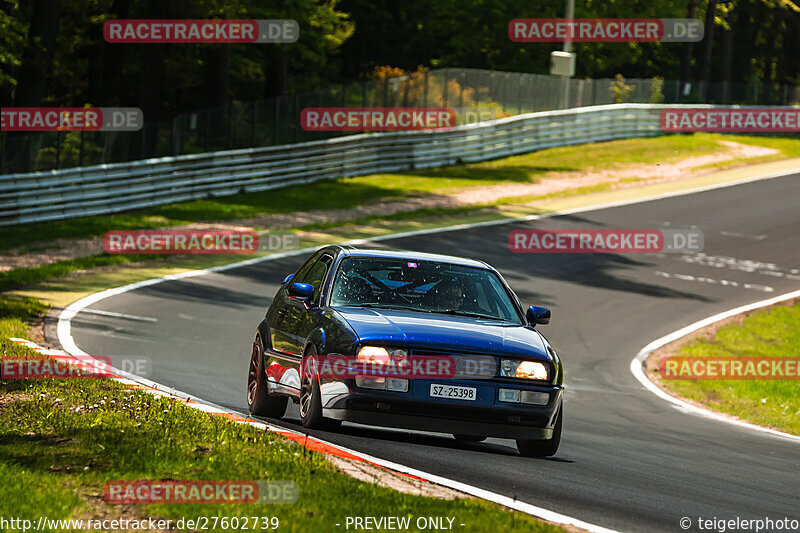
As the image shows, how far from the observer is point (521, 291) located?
2280 centimetres

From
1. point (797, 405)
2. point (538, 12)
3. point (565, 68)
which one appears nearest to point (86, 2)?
point (565, 68)

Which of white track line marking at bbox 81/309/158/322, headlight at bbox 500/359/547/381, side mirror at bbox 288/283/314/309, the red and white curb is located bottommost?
white track line marking at bbox 81/309/158/322

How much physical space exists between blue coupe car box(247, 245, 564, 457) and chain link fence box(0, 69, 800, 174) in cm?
1928

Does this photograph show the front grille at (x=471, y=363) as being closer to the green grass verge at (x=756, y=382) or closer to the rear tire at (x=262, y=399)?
the rear tire at (x=262, y=399)

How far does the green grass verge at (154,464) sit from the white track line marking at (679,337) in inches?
316

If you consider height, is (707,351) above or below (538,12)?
below

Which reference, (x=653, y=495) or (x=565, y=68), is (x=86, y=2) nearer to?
(x=565, y=68)

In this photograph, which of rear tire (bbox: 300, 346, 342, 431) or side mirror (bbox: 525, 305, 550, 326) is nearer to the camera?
rear tire (bbox: 300, 346, 342, 431)

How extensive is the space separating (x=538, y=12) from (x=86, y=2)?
118 ft

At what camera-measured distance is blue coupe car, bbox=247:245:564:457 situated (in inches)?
345

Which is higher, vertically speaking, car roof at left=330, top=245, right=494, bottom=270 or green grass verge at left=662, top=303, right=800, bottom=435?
car roof at left=330, top=245, right=494, bottom=270

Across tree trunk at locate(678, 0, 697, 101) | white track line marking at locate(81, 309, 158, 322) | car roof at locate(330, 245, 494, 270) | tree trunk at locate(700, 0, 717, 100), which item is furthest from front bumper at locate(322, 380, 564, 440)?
tree trunk at locate(700, 0, 717, 100)

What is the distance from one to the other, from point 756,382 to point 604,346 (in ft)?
8.01

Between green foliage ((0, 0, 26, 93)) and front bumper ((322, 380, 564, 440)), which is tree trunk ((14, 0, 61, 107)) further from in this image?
front bumper ((322, 380, 564, 440))
